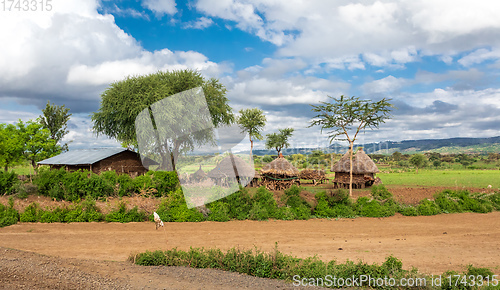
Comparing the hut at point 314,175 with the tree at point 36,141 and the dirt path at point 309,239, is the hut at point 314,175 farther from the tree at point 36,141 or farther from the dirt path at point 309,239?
the tree at point 36,141

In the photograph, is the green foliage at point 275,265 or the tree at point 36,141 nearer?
the green foliage at point 275,265

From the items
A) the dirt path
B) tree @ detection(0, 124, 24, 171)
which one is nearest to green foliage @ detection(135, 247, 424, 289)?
the dirt path

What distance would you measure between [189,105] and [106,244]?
808 inches

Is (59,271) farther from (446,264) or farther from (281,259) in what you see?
(446,264)

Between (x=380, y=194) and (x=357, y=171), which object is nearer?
(x=380, y=194)

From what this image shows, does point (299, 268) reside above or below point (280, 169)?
below

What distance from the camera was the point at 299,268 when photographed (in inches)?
261

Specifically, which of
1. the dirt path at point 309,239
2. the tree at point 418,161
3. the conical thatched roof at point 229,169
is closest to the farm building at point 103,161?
the conical thatched roof at point 229,169

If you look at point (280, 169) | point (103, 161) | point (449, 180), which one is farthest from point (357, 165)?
point (103, 161)

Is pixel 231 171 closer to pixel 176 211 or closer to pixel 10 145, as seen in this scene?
pixel 176 211

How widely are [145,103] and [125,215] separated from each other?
18329 millimetres

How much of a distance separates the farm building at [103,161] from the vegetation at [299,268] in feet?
67.9

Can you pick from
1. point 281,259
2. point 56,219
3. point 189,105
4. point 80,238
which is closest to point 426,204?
point 281,259

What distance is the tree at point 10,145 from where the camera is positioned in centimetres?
A: 3528
